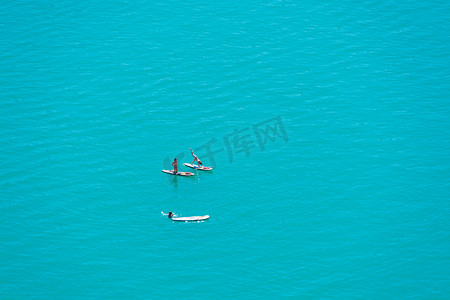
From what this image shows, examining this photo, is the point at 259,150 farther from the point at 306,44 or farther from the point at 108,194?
the point at 306,44

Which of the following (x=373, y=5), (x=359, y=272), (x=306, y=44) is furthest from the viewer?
(x=373, y=5)

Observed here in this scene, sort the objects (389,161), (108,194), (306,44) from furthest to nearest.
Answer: (306,44)
(389,161)
(108,194)

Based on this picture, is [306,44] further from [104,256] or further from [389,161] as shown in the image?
[104,256]

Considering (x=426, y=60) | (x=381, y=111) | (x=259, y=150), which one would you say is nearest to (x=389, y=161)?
(x=381, y=111)

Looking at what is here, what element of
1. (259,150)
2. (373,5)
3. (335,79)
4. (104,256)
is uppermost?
(373,5)

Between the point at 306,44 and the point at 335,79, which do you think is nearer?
the point at 335,79

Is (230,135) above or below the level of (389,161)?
above
